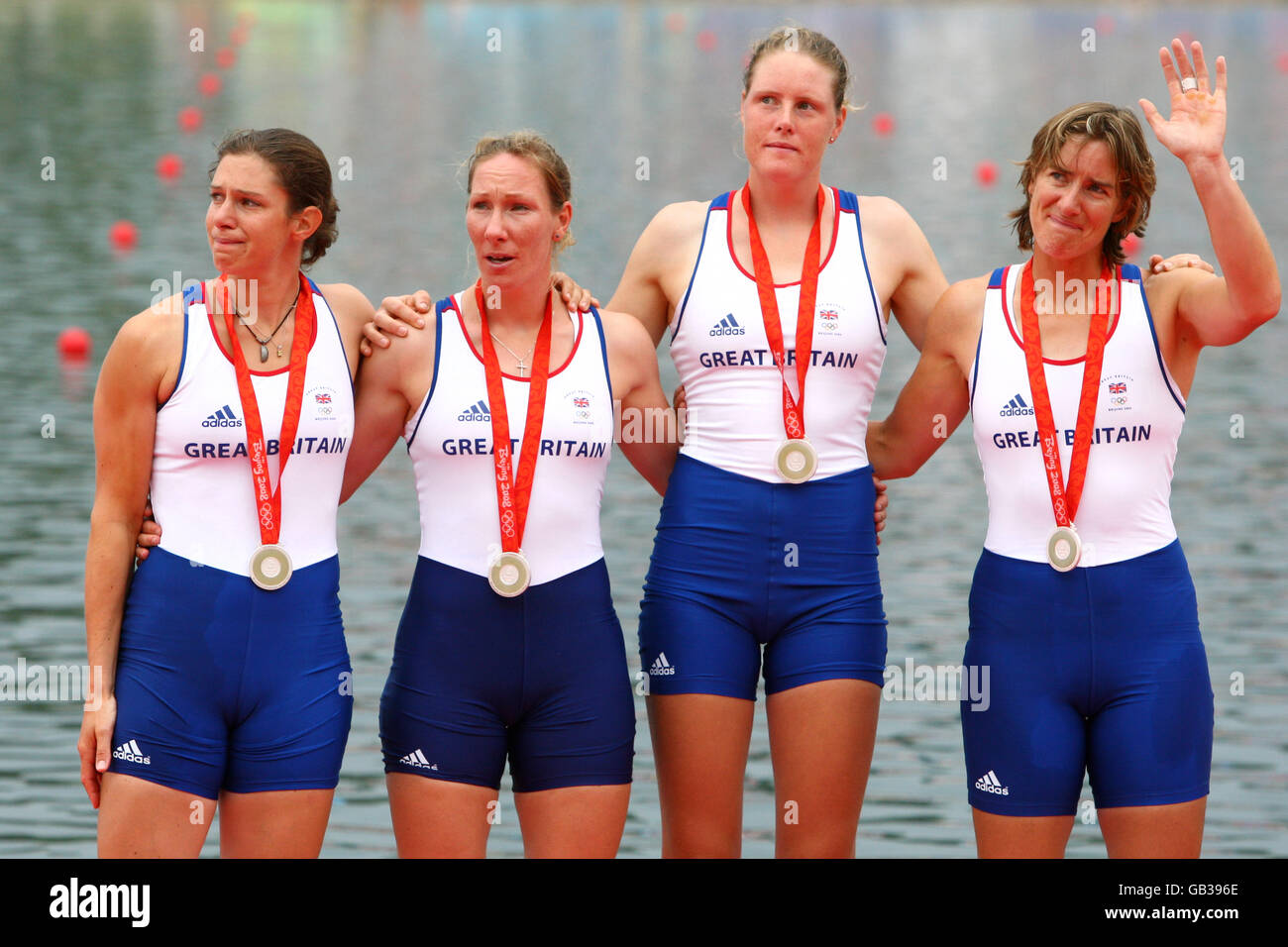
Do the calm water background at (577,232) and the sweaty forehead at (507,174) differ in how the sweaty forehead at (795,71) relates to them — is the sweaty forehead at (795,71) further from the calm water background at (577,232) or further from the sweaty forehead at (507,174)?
the calm water background at (577,232)

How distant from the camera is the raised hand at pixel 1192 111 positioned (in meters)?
4.74

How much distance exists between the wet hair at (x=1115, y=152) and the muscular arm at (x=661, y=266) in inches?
40.3

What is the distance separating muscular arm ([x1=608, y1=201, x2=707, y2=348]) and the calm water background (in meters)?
0.89

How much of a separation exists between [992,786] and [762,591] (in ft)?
2.89

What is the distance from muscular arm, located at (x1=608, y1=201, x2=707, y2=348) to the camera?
17.6ft

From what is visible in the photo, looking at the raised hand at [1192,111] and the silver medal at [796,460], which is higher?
the raised hand at [1192,111]

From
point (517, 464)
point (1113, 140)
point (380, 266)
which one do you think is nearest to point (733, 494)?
point (517, 464)

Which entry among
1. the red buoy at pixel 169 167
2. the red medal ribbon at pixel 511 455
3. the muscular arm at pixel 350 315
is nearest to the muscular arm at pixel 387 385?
the muscular arm at pixel 350 315

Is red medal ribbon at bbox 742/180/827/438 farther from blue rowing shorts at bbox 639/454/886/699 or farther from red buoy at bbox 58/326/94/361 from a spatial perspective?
red buoy at bbox 58/326/94/361
